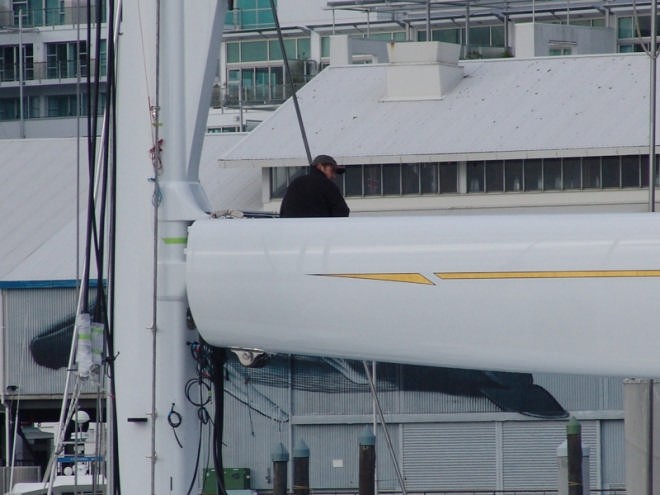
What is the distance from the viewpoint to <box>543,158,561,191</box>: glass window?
39.2 metres

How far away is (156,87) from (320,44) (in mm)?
71324

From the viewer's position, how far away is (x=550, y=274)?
4.96 metres

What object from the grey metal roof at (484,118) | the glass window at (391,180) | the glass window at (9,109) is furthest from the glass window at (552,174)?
the glass window at (9,109)

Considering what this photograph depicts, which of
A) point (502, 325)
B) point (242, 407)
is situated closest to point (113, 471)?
point (502, 325)

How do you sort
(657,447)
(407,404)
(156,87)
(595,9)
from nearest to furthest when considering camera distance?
1. (156,87)
2. (657,447)
3. (407,404)
4. (595,9)

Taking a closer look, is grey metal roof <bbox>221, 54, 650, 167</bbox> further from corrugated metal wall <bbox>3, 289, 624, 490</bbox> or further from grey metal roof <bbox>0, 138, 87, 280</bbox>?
corrugated metal wall <bbox>3, 289, 624, 490</bbox>

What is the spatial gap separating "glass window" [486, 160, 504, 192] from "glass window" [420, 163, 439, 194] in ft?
4.56

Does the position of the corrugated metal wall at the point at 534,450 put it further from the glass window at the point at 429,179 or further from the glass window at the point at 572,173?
the glass window at the point at 429,179

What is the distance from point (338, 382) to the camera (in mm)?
34344

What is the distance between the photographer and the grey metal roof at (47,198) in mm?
37281

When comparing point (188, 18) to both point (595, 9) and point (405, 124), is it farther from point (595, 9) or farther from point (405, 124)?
point (595, 9)

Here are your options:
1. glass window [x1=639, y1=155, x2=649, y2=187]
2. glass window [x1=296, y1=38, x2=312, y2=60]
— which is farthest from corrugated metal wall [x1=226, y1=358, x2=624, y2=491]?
glass window [x1=296, y1=38, x2=312, y2=60]

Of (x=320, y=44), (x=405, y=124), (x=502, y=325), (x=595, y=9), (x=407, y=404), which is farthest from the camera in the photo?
(x=320, y=44)

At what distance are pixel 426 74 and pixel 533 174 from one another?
17.3 feet
